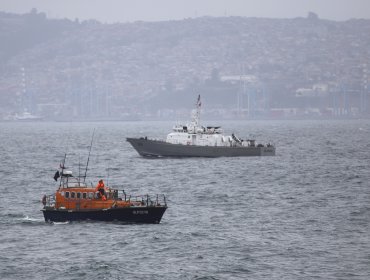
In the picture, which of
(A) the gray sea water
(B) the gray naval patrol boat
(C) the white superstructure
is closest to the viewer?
(A) the gray sea water

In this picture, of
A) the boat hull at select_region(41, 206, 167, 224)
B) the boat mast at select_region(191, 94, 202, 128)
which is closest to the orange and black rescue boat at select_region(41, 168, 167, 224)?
the boat hull at select_region(41, 206, 167, 224)

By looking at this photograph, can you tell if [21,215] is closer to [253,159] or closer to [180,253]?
[180,253]

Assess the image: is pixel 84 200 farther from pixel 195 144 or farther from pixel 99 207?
pixel 195 144

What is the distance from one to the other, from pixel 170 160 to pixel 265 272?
281 feet

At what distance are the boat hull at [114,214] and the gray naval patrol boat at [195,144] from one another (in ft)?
228

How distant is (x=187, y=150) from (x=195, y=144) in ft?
4.51

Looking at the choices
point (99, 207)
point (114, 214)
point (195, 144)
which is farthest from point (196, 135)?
point (114, 214)

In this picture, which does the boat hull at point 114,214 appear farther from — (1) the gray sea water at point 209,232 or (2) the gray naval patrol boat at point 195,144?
(2) the gray naval patrol boat at point 195,144

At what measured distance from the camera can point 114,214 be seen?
69062 millimetres

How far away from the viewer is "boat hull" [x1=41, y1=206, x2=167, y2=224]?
6900 cm

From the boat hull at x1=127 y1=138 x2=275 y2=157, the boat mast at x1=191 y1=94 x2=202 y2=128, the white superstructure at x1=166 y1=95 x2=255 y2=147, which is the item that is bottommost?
the boat hull at x1=127 y1=138 x2=275 y2=157

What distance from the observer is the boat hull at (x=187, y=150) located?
143 metres

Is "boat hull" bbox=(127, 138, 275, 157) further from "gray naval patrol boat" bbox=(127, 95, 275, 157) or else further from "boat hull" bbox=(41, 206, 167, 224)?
"boat hull" bbox=(41, 206, 167, 224)

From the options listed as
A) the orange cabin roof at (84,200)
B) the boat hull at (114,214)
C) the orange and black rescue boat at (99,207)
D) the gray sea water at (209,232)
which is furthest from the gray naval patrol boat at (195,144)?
the orange cabin roof at (84,200)
